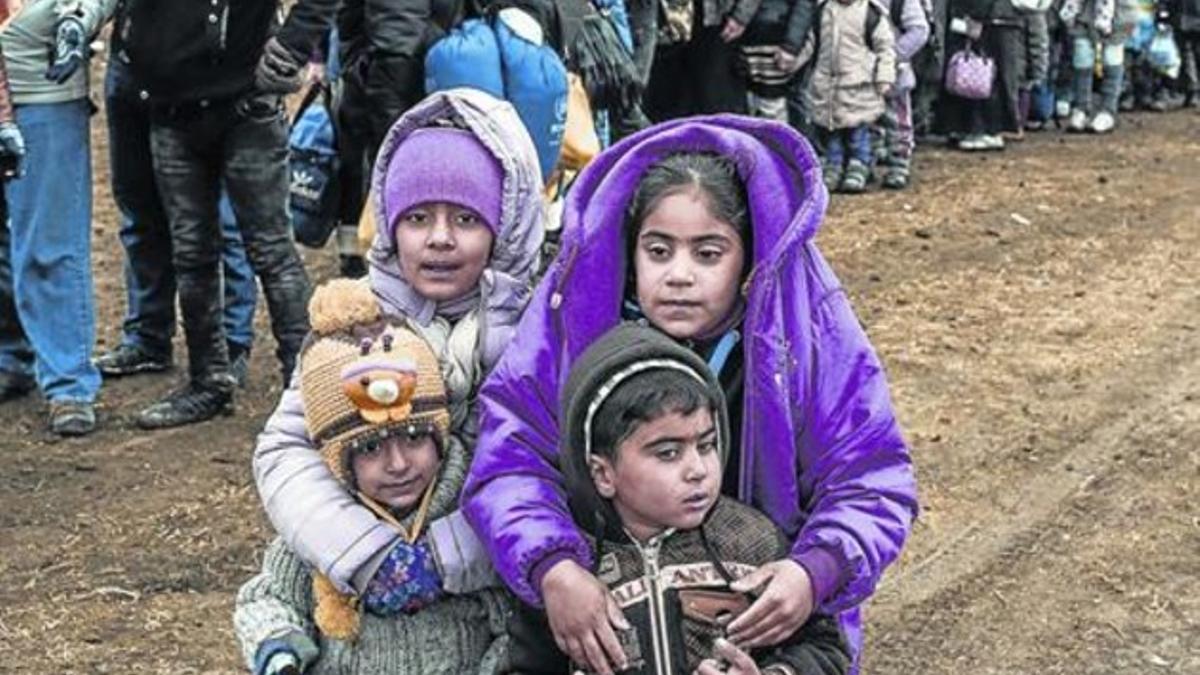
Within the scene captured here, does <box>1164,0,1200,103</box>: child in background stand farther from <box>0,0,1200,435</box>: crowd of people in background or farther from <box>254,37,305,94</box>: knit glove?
<box>254,37,305,94</box>: knit glove

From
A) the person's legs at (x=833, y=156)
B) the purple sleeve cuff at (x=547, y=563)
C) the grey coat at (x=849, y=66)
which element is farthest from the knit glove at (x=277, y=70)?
the person's legs at (x=833, y=156)

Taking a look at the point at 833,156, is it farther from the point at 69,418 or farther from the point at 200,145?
the point at 69,418

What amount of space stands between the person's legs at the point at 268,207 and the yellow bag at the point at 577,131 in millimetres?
993

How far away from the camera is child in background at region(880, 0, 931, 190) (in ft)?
38.2

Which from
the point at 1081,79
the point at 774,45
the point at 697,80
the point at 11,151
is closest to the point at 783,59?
the point at 774,45

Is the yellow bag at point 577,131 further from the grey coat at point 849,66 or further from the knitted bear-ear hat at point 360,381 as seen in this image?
the grey coat at point 849,66

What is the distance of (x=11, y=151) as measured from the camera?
605 cm

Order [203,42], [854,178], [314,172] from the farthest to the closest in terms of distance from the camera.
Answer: [854,178] < [314,172] < [203,42]

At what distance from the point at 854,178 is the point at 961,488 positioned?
531 centimetres

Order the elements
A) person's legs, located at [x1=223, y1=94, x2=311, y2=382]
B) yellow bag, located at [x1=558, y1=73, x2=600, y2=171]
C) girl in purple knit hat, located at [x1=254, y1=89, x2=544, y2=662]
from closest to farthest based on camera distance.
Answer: girl in purple knit hat, located at [x1=254, y1=89, x2=544, y2=662], yellow bag, located at [x1=558, y1=73, x2=600, y2=171], person's legs, located at [x1=223, y1=94, x2=311, y2=382]

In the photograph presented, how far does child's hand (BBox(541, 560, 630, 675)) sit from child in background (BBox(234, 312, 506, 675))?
27 cm

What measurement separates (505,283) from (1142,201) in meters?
8.77

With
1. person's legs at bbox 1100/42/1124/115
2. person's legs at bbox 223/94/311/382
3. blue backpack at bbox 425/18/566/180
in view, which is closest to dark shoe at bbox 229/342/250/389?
person's legs at bbox 223/94/311/382

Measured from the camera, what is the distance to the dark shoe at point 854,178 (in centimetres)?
1155
